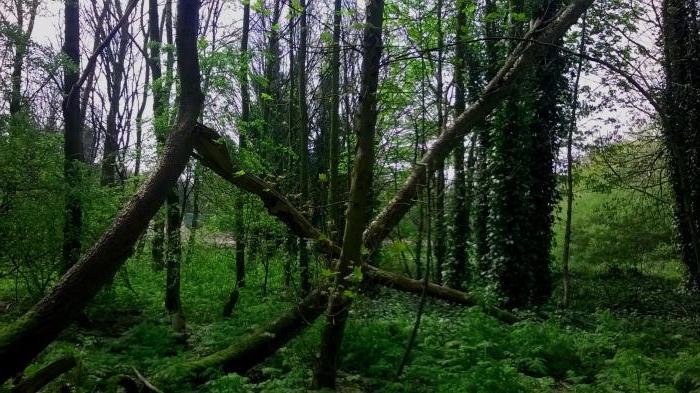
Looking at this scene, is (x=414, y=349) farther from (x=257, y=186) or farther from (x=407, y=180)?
(x=257, y=186)

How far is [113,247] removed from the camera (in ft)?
16.1

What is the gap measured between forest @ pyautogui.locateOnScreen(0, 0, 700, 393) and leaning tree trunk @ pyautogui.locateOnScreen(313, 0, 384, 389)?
0.9 inches

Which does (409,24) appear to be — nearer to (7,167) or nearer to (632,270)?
(7,167)

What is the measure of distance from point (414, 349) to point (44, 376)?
4133 mm

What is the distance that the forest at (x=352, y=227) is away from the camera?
4.92m

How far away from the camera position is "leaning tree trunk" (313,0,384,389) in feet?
14.3

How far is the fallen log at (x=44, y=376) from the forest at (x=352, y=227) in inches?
1.1

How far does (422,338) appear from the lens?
22.9 feet

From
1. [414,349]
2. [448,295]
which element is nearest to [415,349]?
[414,349]

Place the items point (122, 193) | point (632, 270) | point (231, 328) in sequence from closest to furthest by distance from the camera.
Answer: point (231, 328) → point (122, 193) → point (632, 270)

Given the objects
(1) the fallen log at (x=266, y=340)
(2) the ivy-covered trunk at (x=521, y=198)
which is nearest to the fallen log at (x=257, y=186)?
(1) the fallen log at (x=266, y=340)

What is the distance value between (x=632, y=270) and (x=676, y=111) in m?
6.45

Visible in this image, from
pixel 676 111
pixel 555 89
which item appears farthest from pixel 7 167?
pixel 676 111

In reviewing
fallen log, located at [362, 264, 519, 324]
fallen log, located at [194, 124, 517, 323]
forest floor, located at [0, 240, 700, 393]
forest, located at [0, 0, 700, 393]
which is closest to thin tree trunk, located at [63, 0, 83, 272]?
forest, located at [0, 0, 700, 393]
